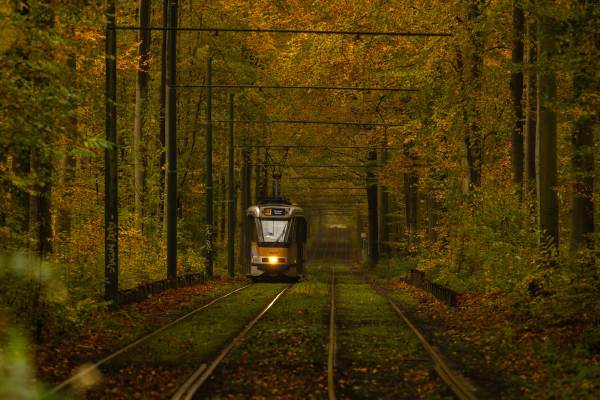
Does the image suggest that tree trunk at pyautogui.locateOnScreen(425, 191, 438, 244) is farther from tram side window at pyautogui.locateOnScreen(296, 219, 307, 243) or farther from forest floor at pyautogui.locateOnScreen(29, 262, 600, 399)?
forest floor at pyautogui.locateOnScreen(29, 262, 600, 399)

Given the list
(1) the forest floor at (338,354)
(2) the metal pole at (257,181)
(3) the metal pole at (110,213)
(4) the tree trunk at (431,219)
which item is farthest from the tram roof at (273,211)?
(3) the metal pole at (110,213)

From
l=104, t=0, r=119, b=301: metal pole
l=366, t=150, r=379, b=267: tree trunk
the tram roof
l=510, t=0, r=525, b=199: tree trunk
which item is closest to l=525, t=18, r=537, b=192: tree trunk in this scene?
l=510, t=0, r=525, b=199: tree trunk

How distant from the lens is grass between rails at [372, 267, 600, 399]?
11.7 metres

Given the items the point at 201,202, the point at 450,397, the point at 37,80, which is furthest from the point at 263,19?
the point at 450,397

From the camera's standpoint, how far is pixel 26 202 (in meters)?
17.3

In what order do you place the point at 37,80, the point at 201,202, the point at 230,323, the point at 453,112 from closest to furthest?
the point at 37,80 < the point at 230,323 < the point at 453,112 < the point at 201,202

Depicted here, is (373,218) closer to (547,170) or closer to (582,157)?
(547,170)

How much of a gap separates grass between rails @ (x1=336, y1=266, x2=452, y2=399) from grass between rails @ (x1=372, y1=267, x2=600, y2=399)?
1.86ft

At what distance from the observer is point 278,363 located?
1377 centimetres

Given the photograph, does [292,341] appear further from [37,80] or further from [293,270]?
[293,270]

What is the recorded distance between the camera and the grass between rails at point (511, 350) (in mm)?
11664

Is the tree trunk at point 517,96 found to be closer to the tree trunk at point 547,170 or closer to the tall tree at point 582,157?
the tree trunk at point 547,170

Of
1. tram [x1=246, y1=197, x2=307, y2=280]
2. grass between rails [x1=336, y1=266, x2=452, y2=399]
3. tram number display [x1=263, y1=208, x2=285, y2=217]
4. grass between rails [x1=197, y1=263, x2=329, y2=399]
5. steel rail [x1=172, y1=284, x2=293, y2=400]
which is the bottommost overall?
grass between rails [x1=336, y1=266, x2=452, y2=399]

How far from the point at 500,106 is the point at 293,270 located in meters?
14.1
